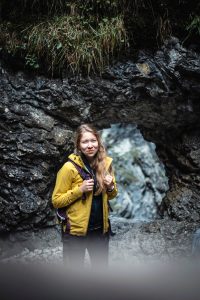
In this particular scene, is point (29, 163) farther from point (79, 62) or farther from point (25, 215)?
point (79, 62)

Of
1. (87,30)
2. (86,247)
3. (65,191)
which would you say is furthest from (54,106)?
(86,247)

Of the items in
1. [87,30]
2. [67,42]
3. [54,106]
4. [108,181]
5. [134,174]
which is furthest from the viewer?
[134,174]

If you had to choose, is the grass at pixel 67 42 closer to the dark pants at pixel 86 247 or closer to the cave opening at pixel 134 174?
the dark pants at pixel 86 247

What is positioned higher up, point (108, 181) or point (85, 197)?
point (108, 181)

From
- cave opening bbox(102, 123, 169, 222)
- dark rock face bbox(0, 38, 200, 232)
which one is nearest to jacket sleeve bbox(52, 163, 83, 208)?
dark rock face bbox(0, 38, 200, 232)

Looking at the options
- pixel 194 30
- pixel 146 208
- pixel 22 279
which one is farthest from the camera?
pixel 146 208

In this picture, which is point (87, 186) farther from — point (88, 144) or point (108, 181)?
point (88, 144)

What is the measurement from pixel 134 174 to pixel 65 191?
6.90m

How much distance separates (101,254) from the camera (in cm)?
380

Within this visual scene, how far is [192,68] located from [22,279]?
4.30 meters

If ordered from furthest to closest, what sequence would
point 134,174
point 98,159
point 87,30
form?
point 134,174 < point 87,30 < point 98,159

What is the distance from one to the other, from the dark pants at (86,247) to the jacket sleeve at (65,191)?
39 centimetres

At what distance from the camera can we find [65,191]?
12.0 feet

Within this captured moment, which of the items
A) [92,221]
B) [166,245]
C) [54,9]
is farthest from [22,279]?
[54,9]
